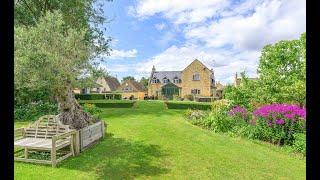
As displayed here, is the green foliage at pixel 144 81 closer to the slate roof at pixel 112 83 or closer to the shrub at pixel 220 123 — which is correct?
the slate roof at pixel 112 83

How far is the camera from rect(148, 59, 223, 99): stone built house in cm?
4597

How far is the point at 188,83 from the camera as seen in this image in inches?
1845

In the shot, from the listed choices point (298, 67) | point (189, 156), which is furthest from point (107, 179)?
point (298, 67)

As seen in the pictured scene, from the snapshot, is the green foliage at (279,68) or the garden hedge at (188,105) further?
the garden hedge at (188,105)

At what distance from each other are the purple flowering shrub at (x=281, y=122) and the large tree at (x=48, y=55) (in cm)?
735

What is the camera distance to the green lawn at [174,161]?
7.04 m

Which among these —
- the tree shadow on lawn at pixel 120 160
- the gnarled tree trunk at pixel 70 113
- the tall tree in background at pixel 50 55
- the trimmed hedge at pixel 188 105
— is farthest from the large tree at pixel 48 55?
the trimmed hedge at pixel 188 105

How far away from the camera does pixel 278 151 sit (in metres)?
9.98

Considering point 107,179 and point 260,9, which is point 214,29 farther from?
point 107,179

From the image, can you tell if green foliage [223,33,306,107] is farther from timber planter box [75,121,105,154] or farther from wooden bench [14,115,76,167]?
wooden bench [14,115,76,167]

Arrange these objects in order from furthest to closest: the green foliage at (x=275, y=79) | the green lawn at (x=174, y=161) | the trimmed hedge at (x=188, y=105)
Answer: the trimmed hedge at (x=188, y=105) < the green foliage at (x=275, y=79) < the green lawn at (x=174, y=161)

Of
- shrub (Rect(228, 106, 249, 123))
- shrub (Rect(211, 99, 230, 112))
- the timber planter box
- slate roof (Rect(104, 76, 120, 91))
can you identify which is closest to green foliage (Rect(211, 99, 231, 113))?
shrub (Rect(211, 99, 230, 112))

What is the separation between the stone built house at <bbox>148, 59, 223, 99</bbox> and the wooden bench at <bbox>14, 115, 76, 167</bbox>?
Answer: 37726 millimetres
